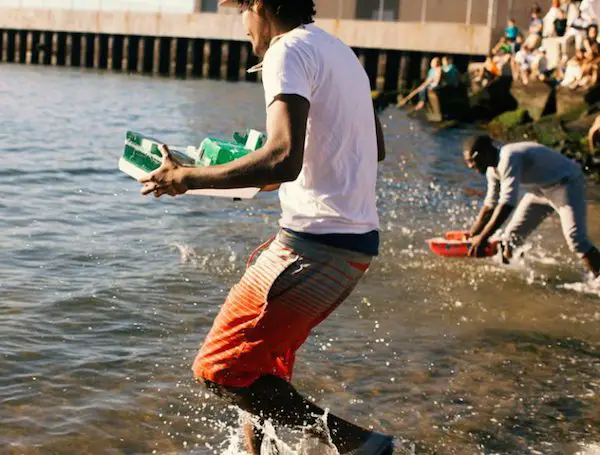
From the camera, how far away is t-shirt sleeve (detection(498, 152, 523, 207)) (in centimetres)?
835

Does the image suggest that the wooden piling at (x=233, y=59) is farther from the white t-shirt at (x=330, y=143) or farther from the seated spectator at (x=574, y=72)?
the white t-shirt at (x=330, y=143)

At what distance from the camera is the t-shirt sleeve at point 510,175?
8.35m

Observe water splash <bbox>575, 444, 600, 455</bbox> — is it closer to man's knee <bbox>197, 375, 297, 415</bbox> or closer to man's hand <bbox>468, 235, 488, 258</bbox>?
man's knee <bbox>197, 375, 297, 415</bbox>

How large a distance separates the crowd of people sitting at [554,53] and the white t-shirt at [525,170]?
16370mm

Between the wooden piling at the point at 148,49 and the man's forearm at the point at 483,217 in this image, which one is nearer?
the man's forearm at the point at 483,217

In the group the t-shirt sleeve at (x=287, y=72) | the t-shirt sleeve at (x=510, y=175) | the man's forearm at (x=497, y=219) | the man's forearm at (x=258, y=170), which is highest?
the t-shirt sleeve at (x=287, y=72)

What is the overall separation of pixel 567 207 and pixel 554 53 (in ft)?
71.1

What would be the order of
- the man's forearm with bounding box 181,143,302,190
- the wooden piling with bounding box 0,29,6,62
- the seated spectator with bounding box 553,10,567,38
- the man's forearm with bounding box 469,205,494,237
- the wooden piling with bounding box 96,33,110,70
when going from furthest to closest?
1. the wooden piling with bounding box 0,29,6,62
2. the wooden piling with bounding box 96,33,110,70
3. the seated spectator with bounding box 553,10,567,38
4. the man's forearm with bounding box 469,205,494,237
5. the man's forearm with bounding box 181,143,302,190

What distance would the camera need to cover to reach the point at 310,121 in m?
3.73

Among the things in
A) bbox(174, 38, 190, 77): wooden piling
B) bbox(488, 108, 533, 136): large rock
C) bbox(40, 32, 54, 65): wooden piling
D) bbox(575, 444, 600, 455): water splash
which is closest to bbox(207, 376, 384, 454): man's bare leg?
bbox(575, 444, 600, 455): water splash

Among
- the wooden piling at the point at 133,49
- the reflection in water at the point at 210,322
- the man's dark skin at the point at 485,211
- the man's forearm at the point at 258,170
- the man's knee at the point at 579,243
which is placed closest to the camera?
the man's forearm at the point at 258,170

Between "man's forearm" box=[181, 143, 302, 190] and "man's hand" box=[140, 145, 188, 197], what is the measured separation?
13 cm

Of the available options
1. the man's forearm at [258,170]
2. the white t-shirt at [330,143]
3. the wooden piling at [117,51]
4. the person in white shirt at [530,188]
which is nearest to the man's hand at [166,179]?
the man's forearm at [258,170]

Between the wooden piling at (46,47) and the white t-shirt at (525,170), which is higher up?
the white t-shirt at (525,170)
